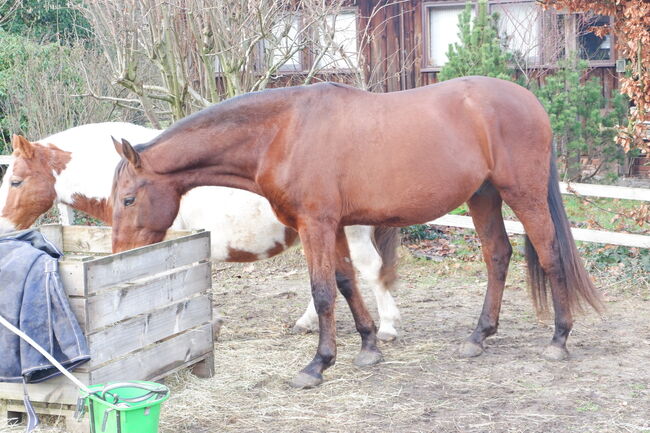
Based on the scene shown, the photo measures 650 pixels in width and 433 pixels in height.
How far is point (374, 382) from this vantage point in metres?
5.00

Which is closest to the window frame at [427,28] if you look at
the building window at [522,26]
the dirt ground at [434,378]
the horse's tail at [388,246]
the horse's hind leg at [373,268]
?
the building window at [522,26]

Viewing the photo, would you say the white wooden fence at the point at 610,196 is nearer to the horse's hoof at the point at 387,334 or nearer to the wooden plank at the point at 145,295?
the horse's hoof at the point at 387,334

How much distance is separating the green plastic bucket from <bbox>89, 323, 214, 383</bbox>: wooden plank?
0.32 meters

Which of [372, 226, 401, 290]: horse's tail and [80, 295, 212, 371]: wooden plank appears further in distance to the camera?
[372, 226, 401, 290]: horse's tail

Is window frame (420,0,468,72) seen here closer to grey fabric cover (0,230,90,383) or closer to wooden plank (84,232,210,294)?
wooden plank (84,232,210,294)

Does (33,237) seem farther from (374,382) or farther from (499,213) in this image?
(499,213)

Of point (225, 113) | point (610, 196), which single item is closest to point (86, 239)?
point (225, 113)

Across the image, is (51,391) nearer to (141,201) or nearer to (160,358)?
(160,358)

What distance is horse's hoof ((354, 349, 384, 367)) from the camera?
5.32 m

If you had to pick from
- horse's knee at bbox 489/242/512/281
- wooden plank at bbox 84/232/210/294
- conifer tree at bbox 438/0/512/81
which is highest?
conifer tree at bbox 438/0/512/81

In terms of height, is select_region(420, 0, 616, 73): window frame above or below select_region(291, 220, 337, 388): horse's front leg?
above

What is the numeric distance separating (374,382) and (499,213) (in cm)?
157

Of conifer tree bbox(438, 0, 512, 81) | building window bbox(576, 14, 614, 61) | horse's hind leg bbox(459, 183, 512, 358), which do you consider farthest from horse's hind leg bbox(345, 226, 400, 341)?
building window bbox(576, 14, 614, 61)

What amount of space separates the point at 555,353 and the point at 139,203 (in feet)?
9.19
